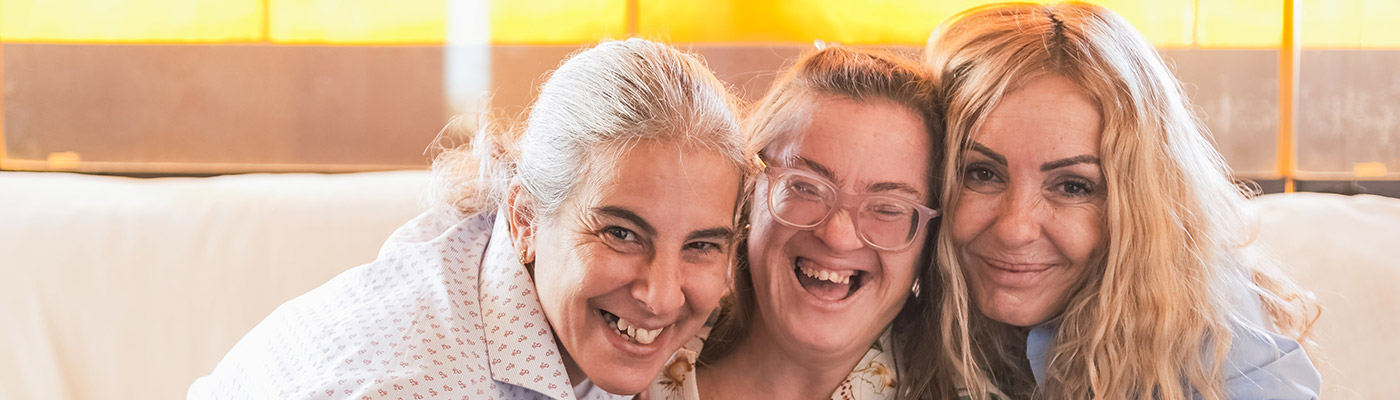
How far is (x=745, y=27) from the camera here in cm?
267

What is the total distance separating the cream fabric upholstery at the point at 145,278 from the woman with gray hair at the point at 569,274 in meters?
0.71

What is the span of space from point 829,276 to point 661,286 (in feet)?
1.25

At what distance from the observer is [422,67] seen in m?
2.63

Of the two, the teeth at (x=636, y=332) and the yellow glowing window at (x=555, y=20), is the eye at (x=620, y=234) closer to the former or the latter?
the teeth at (x=636, y=332)

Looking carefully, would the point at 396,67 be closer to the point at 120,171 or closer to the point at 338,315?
the point at 120,171

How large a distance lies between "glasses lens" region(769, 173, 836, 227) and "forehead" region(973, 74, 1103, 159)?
23 centimetres

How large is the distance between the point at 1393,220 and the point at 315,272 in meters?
2.28

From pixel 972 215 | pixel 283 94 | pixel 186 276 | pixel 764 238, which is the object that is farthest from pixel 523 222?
pixel 283 94

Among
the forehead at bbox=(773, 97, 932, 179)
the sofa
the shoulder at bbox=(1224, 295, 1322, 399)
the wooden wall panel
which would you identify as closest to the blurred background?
the wooden wall panel

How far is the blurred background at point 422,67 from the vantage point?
2.58 m

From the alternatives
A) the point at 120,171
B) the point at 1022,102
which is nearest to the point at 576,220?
the point at 1022,102

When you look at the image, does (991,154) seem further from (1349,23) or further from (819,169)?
(1349,23)

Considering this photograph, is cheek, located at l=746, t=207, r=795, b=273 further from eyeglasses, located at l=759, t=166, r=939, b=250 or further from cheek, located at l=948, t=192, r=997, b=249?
cheek, located at l=948, t=192, r=997, b=249

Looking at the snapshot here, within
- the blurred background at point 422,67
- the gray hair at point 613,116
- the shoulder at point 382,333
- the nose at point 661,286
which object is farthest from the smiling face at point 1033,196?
the blurred background at point 422,67
